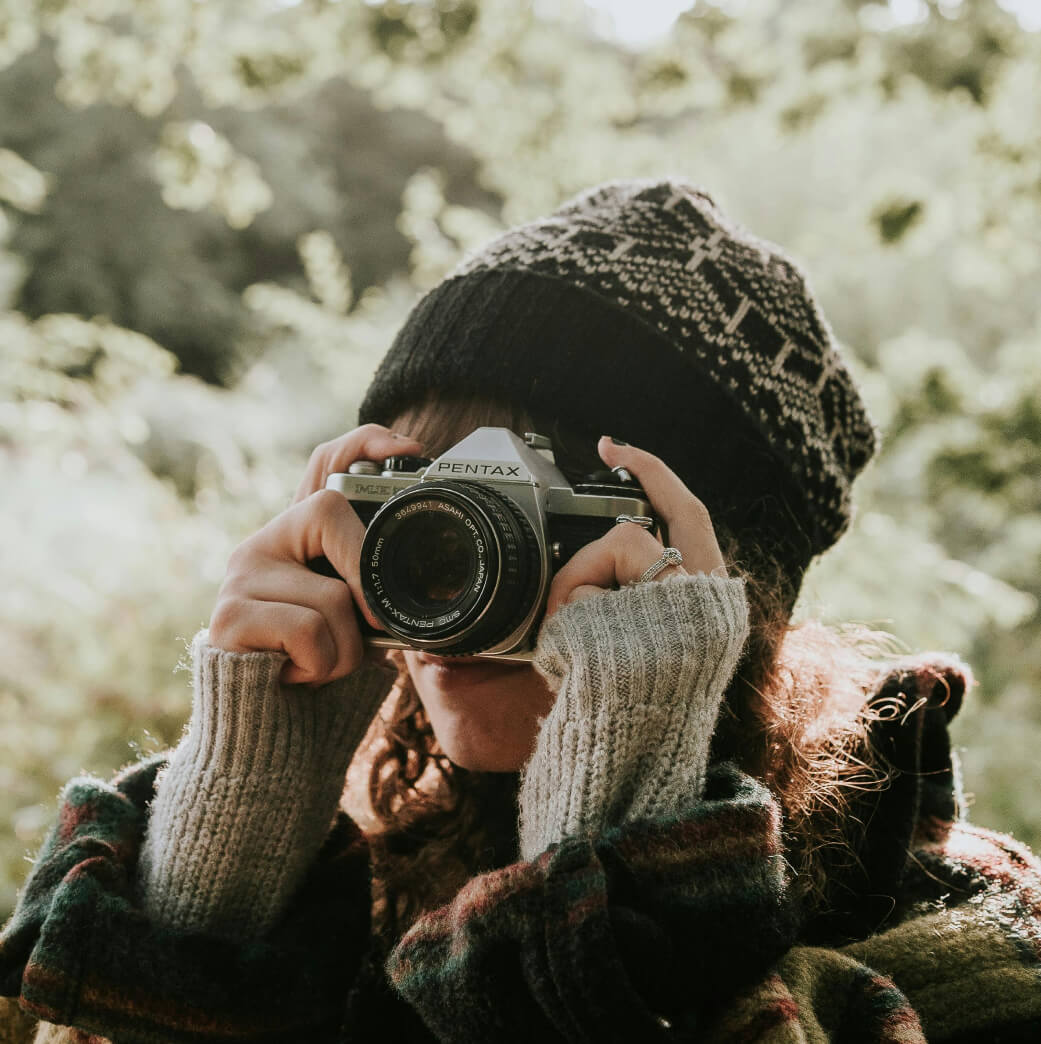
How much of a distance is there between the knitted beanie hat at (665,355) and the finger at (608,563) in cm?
19

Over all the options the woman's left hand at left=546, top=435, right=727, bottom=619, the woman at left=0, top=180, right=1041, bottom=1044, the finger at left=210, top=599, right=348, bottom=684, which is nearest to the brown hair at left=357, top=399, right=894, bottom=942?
the woman at left=0, top=180, right=1041, bottom=1044

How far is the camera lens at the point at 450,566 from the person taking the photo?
0.83 m

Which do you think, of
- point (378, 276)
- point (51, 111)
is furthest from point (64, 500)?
point (51, 111)

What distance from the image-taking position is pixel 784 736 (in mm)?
959

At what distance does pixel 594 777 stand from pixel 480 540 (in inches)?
8.8

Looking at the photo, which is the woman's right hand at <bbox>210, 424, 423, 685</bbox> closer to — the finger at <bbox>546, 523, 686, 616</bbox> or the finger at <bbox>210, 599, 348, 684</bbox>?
the finger at <bbox>210, 599, 348, 684</bbox>

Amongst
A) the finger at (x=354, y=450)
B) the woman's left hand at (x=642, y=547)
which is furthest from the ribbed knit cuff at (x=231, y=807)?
the woman's left hand at (x=642, y=547)

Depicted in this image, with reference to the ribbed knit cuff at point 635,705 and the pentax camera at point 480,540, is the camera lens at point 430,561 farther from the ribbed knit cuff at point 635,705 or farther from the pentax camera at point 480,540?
the ribbed knit cuff at point 635,705

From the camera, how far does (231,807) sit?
3.09 ft

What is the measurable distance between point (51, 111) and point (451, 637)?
9916 millimetres

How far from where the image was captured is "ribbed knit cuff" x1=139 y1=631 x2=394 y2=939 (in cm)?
93

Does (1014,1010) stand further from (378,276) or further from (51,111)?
(51,111)

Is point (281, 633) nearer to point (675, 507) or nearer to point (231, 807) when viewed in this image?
point (231, 807)

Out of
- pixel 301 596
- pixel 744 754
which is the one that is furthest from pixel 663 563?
pixel 301 596
